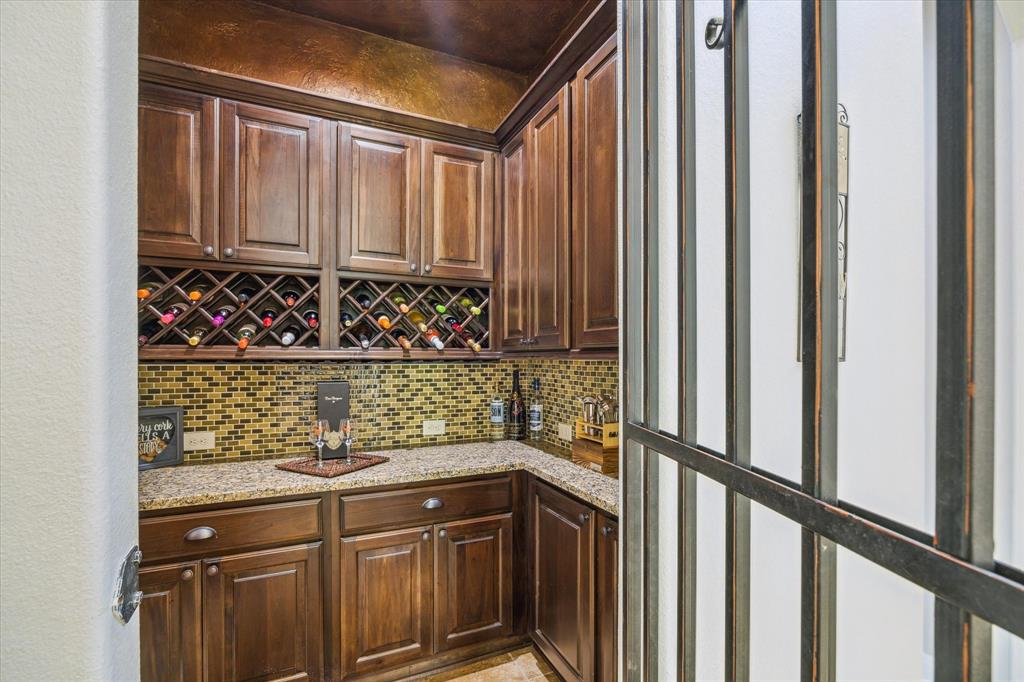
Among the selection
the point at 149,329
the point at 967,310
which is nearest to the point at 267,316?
the point at 149,329

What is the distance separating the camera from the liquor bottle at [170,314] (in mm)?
2072

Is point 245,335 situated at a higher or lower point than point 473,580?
higher

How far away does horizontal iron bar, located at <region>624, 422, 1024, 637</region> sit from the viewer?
0.39 meters

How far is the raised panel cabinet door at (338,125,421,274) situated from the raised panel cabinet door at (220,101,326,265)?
12 cm

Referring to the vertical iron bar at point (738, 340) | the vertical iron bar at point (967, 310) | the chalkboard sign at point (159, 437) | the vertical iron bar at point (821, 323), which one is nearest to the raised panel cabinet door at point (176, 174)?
the chalkboard sign at point (159, 437)

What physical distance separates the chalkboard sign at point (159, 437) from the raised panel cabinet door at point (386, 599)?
94 cm

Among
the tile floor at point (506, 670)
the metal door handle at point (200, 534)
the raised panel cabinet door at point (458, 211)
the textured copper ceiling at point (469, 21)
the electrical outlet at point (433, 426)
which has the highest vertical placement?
the textured copper ceiling at point (469, 21)

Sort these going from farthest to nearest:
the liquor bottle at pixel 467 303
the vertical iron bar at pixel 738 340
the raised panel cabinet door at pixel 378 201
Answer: the liquor bottle at pixel 467 303 → the raised panel cabinet door at pixel 378 201 → the vertical iron bar at pixel 738 340

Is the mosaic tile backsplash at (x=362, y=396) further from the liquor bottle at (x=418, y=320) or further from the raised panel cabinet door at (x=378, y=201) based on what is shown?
the raised panel cabinet door at (x=378, y=201)

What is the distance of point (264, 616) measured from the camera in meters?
1.90

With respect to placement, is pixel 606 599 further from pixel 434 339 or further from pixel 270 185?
pixel 270 185

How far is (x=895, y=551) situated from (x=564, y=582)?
5.52 feet

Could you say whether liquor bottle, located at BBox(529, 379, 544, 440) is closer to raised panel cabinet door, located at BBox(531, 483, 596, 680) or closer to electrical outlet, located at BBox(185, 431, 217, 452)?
raised panel cabinet door, located at BBox(531, 483, 596, 680)

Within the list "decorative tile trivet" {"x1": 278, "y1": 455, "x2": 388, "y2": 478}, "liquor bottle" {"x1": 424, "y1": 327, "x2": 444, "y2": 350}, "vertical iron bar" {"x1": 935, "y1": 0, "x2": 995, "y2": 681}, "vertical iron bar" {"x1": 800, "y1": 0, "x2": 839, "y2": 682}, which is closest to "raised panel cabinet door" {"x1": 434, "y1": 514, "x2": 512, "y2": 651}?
"decorative tile trivet" {"x1": 278, "y1": 455, "x2": 388, "y2": 478}
